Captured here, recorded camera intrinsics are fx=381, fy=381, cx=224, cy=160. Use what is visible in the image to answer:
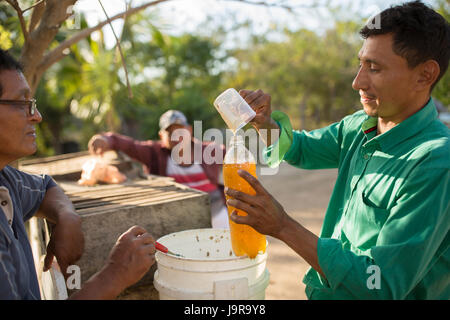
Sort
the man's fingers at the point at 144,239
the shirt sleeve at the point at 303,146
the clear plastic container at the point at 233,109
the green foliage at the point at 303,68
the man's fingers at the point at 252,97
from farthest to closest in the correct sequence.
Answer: the green foliage at the point at 303,68 → the shirt sleeve at the point at 303,146 → the man's fingers at the point at 252,97 → the clear plastic container at the point at 233,109 → the man's fingers at the point at 144,239

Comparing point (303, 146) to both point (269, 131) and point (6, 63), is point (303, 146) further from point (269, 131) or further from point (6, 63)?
point (6, 63)

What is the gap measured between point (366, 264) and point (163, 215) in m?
1.38

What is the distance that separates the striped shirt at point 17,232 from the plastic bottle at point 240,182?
36.0 inches

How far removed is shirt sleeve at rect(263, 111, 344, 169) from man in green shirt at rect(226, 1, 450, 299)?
0.51 feet

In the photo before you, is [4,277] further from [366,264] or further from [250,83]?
[250,83]

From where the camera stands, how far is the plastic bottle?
1806 mm

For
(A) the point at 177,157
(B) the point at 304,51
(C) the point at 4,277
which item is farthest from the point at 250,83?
(C) the point at 4,277

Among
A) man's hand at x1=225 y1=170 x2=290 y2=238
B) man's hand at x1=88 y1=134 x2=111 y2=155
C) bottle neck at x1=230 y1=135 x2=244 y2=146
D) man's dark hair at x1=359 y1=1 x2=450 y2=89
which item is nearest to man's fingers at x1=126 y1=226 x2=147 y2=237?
man's hand at x1=225 y1=170 x2=290 y2=238

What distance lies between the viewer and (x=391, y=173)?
1.66m

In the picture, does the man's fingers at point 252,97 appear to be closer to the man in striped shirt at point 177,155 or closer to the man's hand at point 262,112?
the man's hand at point 262,112

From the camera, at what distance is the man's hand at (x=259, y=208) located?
1.51 m

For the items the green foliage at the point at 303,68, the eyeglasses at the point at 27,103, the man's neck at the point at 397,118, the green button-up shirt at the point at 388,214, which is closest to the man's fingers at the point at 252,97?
the green button-up shirt at the point at 388,214

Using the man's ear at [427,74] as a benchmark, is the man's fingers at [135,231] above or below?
below
